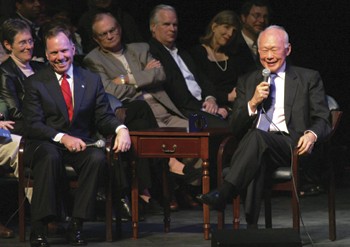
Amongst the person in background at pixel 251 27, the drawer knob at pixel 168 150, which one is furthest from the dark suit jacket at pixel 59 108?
the person in background at pixel 251 27

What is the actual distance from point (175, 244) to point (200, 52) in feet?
8.93

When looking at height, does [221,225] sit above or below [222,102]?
below

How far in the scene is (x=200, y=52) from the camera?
981 centimetres

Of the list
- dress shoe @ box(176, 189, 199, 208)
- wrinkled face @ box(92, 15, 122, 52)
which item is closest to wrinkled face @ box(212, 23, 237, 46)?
wrinkled face @ box(92, 15, 122, 52)

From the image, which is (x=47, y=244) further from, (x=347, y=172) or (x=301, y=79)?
(x=347, y=172)

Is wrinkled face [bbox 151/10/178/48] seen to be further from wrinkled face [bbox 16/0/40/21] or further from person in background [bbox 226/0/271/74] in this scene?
wrinkled face [bbox 16/0/40/21]

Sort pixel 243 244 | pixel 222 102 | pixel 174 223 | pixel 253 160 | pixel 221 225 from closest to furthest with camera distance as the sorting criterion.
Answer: pixel 243 244
pixel 253 160
pixel 221 225
pixel 174 223
pixel 222 102

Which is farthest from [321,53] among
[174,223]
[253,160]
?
[253,160]

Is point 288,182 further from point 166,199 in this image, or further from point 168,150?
point 166,199

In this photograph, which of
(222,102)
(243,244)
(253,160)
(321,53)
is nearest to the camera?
(243,244)

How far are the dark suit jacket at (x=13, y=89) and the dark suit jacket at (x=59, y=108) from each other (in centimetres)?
37

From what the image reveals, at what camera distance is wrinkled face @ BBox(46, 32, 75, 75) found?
25.4ft

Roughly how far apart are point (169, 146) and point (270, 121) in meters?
0.66

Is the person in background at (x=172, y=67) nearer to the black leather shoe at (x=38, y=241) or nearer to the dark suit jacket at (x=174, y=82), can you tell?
the dark suit jacket at (x=174, y=82)
